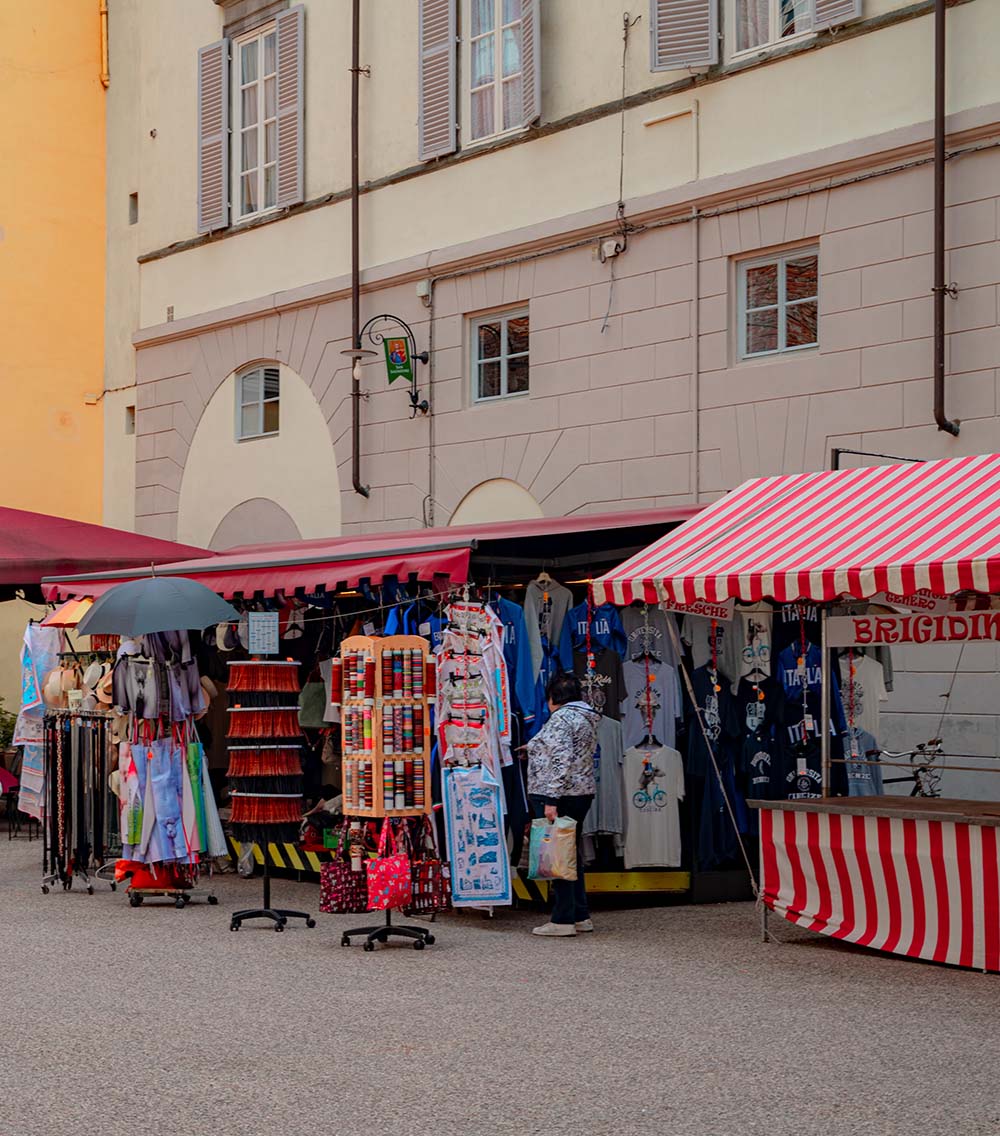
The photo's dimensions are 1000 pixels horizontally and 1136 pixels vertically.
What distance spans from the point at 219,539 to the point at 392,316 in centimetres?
365

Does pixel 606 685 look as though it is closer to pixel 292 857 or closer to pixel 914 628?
pixel 914 628

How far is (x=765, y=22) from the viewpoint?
14227mm

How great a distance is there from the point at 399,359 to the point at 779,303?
13.9 ft

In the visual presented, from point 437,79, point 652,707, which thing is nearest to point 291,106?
point 437,79

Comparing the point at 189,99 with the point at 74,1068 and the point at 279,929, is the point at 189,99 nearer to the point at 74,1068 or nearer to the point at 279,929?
the point at 279,929

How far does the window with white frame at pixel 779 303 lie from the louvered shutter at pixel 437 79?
3723 mm

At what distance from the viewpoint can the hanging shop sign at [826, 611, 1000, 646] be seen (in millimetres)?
9758

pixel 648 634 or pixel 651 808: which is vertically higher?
pixel 648 634

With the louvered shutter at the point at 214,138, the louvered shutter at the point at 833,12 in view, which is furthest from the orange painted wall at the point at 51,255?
the louvered shutter at the point at 833,12

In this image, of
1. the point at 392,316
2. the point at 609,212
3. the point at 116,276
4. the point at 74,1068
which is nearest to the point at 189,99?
the point at 116,276

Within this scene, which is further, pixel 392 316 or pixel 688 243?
pixel 392 316

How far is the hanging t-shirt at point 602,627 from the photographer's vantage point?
11.9m

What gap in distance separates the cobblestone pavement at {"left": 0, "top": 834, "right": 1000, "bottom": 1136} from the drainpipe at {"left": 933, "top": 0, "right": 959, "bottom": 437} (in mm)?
4001

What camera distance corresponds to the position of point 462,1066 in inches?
278
